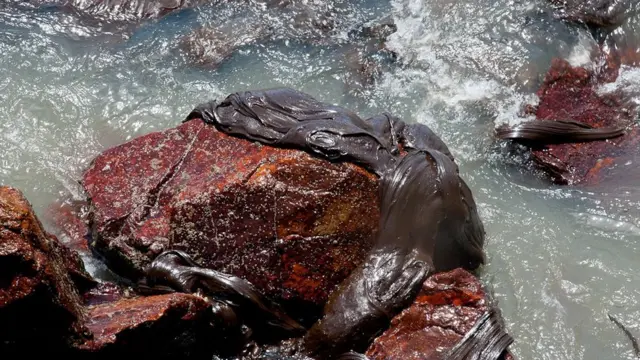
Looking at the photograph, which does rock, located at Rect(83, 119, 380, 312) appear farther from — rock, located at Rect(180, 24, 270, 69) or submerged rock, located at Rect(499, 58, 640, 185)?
rock, located at Rect(180, 24, 270, 69)

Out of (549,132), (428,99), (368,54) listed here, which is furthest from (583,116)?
(368,54)

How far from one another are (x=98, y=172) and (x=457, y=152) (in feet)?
8.66

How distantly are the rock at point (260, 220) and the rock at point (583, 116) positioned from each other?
2065 millimetres

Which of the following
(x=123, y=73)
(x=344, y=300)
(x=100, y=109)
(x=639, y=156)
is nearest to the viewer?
(x=344, y=300)

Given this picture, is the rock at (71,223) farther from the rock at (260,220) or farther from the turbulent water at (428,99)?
the rock at (260,220)

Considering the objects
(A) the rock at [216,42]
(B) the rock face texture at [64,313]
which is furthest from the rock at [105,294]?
(A) the rock at [216,42]

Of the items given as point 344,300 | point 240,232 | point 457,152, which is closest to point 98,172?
point 240,232

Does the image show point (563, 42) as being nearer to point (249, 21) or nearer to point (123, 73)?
point (249, 21)

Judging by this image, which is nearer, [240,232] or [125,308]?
[125,308]

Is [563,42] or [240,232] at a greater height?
[563,42]

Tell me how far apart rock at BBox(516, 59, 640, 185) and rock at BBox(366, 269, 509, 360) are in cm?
192

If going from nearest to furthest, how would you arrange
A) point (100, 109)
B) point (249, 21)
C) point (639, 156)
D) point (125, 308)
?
point (125, 308) → point (639, 156) → point (100, 109) → point (249, 21)

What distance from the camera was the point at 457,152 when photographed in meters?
4.95

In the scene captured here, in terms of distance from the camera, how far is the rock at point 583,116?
485 centimetres
